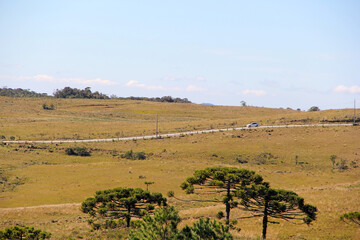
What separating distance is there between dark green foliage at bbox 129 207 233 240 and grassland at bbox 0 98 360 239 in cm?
895

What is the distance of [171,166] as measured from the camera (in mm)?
64688

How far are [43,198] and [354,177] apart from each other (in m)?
47.8

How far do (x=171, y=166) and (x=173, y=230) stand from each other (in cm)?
4662

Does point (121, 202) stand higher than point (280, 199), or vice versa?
point (280, 199)

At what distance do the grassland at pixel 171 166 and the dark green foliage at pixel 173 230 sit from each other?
352 inches

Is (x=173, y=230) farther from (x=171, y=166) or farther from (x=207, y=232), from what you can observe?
(x=171, y=166)

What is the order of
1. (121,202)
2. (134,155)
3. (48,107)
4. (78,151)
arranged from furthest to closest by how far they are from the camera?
(48,107) < (78,151) < (134,155) < (121,202)

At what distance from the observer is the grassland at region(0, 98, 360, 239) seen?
35031 mm

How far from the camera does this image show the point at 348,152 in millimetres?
74500

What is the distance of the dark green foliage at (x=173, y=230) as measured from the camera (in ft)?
57.8

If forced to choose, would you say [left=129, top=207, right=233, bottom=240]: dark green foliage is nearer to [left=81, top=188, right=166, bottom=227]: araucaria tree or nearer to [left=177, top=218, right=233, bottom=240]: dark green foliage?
[left=177, top=218, right=233, bottom=240]: dark green foliage

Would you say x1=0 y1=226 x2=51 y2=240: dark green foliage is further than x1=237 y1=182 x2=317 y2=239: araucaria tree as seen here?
No

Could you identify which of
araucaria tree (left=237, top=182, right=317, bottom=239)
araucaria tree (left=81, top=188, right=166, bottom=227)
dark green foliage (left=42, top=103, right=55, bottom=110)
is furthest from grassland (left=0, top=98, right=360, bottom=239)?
dark green foliage (left=42, top=103, right=55, bottom=110)

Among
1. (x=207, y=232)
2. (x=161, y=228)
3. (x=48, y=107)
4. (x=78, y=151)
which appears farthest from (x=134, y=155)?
(x=48, y=107)
